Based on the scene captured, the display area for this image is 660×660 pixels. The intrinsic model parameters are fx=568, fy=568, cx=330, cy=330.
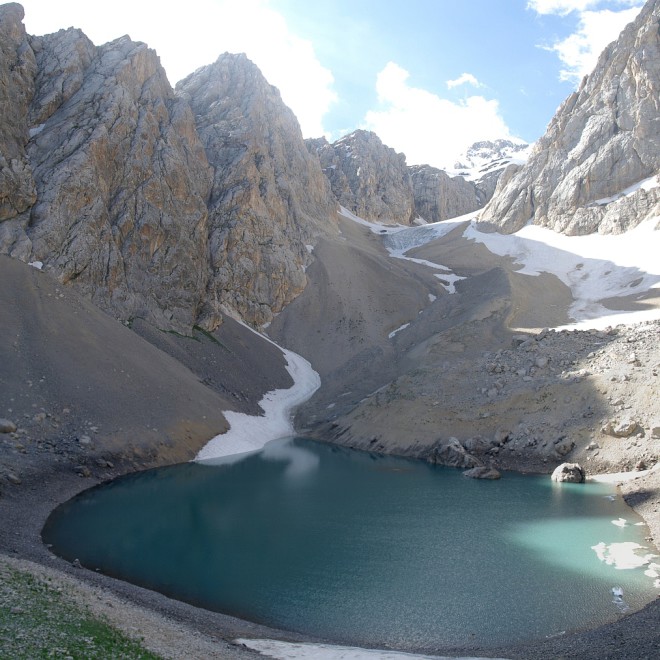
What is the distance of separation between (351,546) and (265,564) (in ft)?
14.8

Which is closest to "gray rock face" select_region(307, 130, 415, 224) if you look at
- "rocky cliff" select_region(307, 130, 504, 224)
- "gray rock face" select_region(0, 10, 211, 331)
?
"rocky cliff" select_region(307, 130, 504, 224)

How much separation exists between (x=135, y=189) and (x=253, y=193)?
21.9 meters

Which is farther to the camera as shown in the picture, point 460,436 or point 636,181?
point 636,181

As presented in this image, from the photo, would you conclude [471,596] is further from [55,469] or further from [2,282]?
[2,282]

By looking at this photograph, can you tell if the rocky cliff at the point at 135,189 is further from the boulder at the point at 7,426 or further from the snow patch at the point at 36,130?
the boulder at the point at 7,426

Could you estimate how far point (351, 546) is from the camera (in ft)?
86.9

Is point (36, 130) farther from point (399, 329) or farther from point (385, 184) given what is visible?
point (385, 184)

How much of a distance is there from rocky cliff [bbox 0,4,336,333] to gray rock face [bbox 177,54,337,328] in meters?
0.25

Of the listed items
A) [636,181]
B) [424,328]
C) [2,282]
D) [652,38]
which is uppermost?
[652,38]

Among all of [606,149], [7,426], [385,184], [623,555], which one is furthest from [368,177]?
[623,555]

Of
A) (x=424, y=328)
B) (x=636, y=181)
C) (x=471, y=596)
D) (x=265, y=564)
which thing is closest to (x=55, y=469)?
(x=265, y=564)

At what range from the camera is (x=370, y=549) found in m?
26.1

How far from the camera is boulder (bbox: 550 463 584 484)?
128 ft

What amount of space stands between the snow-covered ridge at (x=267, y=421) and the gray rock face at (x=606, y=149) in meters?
54.0
